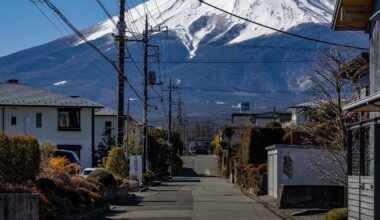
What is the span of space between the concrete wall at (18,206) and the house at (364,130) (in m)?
5.88

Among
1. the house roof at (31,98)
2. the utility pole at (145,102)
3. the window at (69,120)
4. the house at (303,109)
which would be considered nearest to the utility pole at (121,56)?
the house at (303,109)

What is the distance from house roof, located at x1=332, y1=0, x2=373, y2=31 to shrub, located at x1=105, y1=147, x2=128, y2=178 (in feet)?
67.1

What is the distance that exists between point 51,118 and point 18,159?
39.6m

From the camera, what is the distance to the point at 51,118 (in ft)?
178

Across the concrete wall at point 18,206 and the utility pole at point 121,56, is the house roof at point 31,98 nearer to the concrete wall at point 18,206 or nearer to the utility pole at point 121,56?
the utility pole at point 121,56

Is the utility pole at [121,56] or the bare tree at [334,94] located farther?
the utility pole at [121,56]

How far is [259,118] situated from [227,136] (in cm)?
1630

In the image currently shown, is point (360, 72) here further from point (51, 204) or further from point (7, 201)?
point (7, 201)

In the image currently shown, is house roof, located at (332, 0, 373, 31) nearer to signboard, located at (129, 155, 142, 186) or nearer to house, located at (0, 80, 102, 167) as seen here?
signboard, located at (129, 155, 142, 186)

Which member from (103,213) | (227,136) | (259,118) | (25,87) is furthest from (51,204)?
(259,118)

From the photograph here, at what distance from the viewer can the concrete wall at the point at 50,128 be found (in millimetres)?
53375

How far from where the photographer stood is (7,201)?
1290 centimetres

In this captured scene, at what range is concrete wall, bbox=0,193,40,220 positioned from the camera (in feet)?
42.0

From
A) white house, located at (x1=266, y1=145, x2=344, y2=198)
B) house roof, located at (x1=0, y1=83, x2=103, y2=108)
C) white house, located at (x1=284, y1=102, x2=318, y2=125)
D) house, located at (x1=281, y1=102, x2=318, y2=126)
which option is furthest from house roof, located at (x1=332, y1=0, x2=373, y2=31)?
house roof, located at (x1=0, y1=83, x2=103, y2=108)
